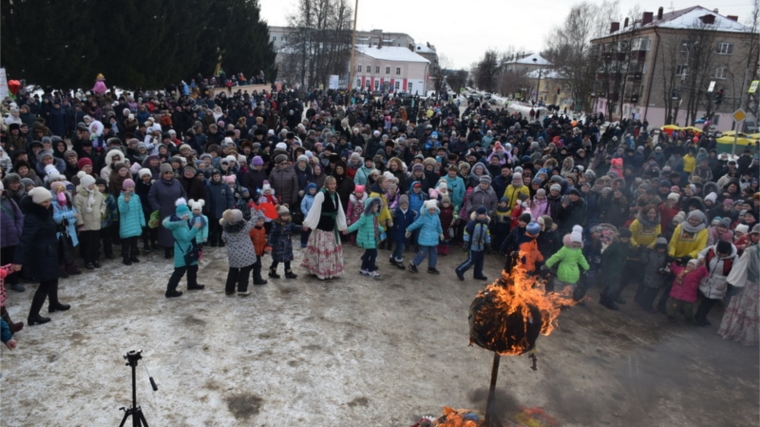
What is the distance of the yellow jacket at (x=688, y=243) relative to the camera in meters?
8.30

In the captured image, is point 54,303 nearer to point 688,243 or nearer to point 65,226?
point 65,226

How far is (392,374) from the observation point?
223 inches

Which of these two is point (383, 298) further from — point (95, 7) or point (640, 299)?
point (95, 7)

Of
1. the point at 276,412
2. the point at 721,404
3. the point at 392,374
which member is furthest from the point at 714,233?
the point at 276,412

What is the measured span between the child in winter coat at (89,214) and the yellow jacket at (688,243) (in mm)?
9267

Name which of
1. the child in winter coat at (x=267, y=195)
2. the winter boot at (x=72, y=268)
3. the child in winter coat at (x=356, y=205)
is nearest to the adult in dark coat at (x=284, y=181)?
the child in winter coat at (x=267, y=195)

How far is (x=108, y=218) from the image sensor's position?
8.06 meters

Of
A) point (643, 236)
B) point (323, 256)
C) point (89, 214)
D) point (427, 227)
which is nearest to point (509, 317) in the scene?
point (323, 256)

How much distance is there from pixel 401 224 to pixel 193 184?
3.81 metres

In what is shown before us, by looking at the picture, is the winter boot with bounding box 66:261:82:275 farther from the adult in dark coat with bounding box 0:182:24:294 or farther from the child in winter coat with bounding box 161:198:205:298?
the child in winter coat with bounding box 161:198:205:298

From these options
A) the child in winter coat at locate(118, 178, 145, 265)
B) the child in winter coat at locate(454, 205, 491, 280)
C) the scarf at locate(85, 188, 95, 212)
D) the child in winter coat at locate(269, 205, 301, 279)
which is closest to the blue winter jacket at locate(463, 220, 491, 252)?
the child in winter coat at locate(454, 205, 491, 280)

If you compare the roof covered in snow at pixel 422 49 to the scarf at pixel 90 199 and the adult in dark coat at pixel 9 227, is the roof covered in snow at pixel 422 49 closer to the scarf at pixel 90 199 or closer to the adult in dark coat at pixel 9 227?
the scarf at pixel 90 199

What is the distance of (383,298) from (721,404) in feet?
14.6

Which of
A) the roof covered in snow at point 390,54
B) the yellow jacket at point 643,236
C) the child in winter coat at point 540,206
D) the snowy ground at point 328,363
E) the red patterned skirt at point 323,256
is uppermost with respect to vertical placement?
the roof covered in snow at point 390,54
